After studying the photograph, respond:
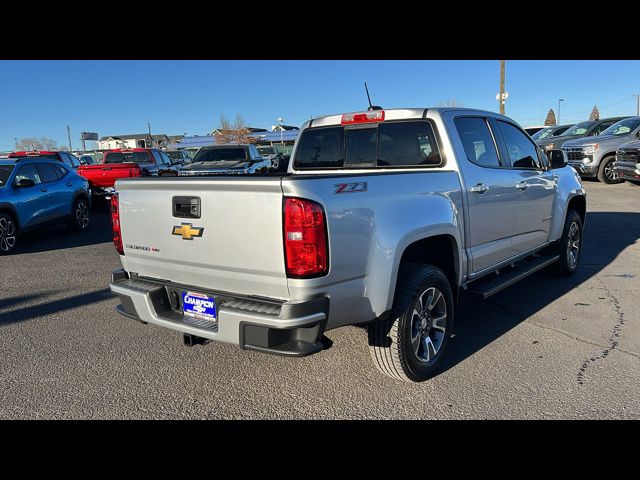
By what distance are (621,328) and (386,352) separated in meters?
2.58

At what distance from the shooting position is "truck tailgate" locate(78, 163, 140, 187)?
12898 mm

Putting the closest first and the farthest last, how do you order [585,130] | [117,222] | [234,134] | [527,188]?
[117,222] < [527,188] < [585,130] < [234,134]

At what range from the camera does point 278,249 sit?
2658 mm

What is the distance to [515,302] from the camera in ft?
17.2

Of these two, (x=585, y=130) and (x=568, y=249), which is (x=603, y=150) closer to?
(x=585, y=130)

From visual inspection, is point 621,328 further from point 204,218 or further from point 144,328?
point 144,328

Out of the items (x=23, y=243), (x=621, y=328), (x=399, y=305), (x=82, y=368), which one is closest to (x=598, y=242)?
(x=621, y=328)

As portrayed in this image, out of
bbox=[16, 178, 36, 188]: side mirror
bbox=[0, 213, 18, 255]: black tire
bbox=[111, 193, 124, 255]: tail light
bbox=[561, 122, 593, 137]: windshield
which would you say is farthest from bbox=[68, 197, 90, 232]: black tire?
bbox=[561, 122, 593, 137]: windshield

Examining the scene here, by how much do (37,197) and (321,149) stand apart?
683 cm

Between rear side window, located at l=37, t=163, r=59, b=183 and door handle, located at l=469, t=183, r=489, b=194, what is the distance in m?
8.65

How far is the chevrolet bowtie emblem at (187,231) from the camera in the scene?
2.99 m

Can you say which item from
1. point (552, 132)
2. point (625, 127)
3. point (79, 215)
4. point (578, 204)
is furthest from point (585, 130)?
point (79, 215)

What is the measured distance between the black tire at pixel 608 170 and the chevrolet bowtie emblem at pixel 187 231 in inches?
639

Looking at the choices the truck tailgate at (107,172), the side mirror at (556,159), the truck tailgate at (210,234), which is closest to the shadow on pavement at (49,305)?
the truck tailgate at (210,234)
